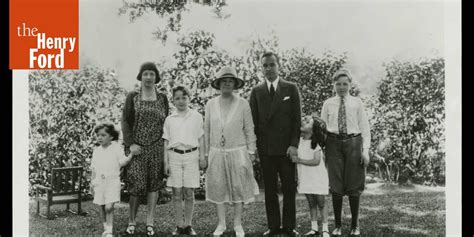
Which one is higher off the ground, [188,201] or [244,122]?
[244,122]

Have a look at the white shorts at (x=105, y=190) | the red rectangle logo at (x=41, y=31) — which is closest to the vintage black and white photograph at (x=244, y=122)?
the white shorts at (x=105, y=190)

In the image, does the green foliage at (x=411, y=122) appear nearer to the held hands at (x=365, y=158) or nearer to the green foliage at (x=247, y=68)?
the green foliage at (x=247, y=68)

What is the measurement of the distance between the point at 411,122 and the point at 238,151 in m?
2.29

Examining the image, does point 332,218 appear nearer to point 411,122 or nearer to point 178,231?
point 411,122

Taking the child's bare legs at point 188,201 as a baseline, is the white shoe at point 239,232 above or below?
below

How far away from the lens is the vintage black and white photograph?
4195 millimetres

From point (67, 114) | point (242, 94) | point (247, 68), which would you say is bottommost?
point (67, 114)

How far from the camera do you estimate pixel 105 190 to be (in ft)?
13.6

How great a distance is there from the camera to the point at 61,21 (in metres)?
4.62

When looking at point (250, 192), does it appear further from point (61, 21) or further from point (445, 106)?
point (61, 21)

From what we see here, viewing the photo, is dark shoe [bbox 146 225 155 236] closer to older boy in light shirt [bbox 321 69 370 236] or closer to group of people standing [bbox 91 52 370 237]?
group of people standing [bbox 91 52 370 237]

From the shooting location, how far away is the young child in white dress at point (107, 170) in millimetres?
4141

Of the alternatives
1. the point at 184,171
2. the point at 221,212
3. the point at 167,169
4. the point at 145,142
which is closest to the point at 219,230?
the point at 221,212

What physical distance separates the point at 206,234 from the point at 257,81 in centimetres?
193
